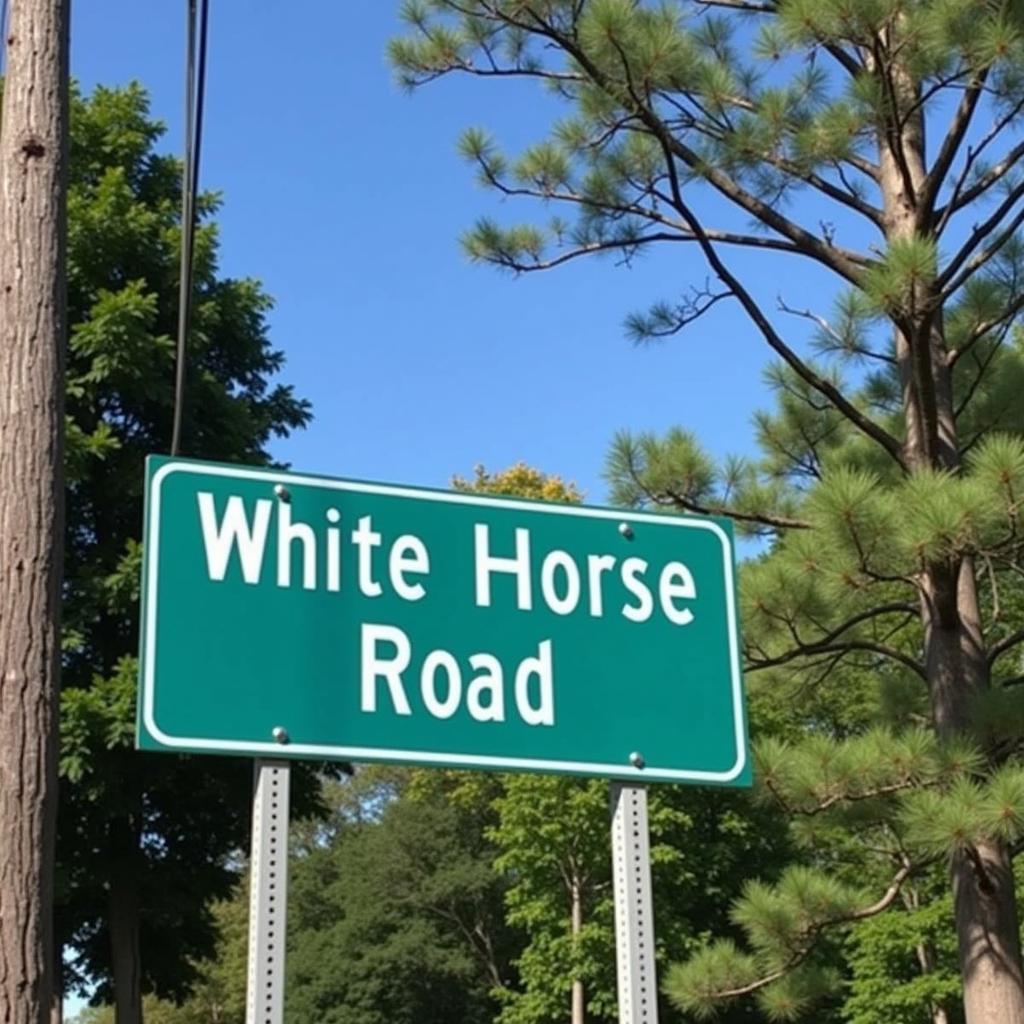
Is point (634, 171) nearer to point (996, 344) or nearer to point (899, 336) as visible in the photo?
point (899, 336)

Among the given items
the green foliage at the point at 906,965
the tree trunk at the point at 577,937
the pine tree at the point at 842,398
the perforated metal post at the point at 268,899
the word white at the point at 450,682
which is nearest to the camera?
the perforated metal post at the point at 268,899

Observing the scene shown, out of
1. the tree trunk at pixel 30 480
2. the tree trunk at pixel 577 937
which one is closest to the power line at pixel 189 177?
the tree trunk at pixel 30 480

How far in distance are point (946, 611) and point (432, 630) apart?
238 inches

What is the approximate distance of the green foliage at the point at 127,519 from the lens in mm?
15766

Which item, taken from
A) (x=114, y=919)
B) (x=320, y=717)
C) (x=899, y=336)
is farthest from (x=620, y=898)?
(x=114, y=919)

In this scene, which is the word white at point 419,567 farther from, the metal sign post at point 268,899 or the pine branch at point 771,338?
the pine branch at point 771,338

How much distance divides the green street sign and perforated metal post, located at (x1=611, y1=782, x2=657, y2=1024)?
2.7 inches

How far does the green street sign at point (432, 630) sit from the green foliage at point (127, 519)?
12.6 m

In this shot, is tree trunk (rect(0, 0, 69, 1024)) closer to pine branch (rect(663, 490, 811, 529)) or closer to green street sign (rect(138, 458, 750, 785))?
green street sign (rect(138, 458, 750, 785))

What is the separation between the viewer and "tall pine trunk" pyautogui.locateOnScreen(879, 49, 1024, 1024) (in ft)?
24.8

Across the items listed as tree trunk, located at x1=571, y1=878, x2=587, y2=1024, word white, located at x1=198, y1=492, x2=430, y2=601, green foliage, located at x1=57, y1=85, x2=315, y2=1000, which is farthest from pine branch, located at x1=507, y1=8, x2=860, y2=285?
tree trunk, located at x1=571, y1=878, x2=587, y2=1024

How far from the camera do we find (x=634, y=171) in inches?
345

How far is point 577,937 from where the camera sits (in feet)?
93.8

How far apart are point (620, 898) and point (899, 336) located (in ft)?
22.2
